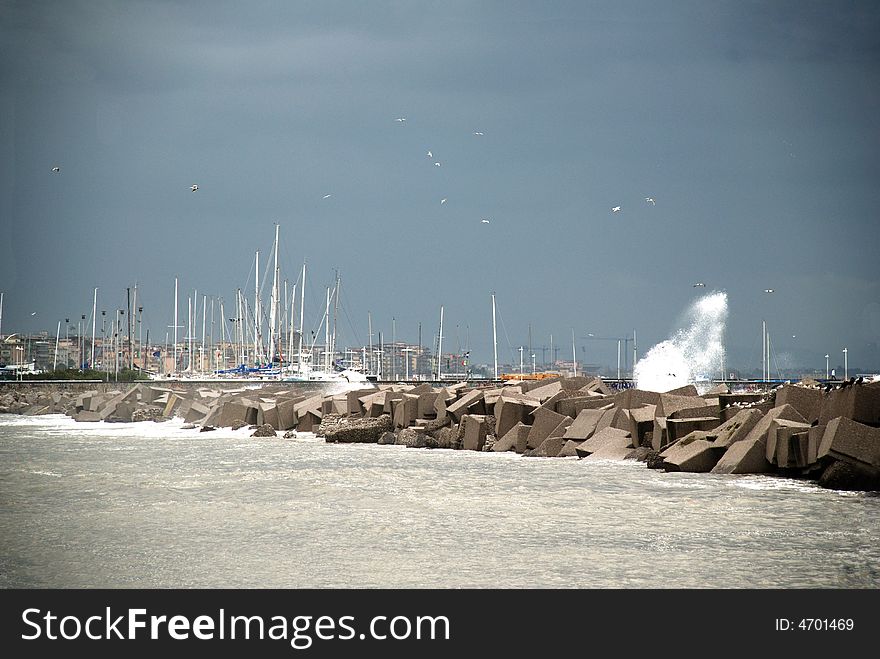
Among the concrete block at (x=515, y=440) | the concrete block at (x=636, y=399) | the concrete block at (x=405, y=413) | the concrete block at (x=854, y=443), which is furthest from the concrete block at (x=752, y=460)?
the concrete block at (x=405, y=413)

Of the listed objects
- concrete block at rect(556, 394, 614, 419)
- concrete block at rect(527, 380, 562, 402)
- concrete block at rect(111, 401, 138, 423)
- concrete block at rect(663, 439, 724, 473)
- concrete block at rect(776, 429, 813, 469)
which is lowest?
concrete block at rect(111, 401, 138, 423)

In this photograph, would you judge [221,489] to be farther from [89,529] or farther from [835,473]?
[835,473]

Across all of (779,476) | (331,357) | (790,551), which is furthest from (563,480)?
(331,357)

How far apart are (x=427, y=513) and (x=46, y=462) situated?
8.84 m

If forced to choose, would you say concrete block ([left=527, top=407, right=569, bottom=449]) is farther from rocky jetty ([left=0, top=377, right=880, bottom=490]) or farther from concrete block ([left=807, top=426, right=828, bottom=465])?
concrete block ([left=807, top=426, right=828, bottom=465])

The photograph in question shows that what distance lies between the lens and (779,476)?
1357cm

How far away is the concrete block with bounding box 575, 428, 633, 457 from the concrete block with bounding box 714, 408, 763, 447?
192 cm

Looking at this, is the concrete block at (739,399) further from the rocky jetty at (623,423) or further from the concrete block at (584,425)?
the concrete block at (584,425)

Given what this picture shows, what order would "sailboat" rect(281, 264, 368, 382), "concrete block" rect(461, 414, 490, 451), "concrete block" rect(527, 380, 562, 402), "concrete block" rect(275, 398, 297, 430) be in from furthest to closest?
"sailboat" rect(281, 264, 368, 382) → "concrete block" rect(275, 398, 297, 430) → "concrete block" rect(527, 380, 562, 402) → "concrete block" rect(461, 414, 490, 451)

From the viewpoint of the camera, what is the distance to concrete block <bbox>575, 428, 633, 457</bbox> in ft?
55.6

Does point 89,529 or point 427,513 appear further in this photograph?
point 427,513

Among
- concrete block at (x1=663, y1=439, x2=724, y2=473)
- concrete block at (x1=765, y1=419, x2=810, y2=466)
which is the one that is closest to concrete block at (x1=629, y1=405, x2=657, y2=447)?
concrete block at (x1=663, y1=439, x2=724, y2=473)
